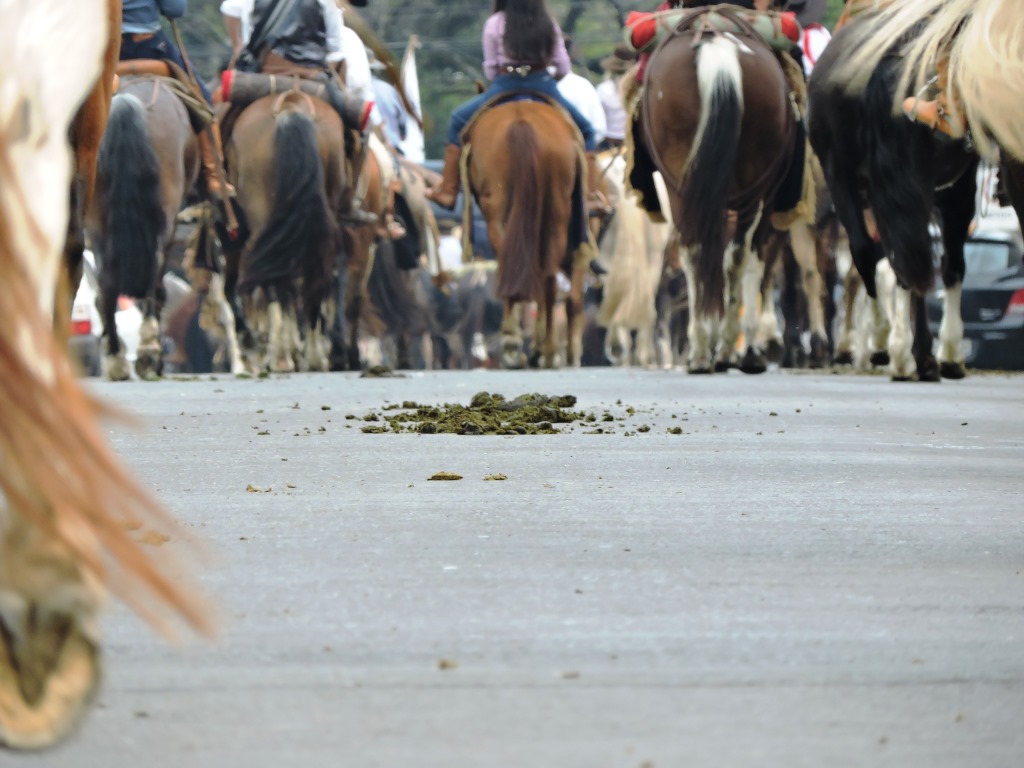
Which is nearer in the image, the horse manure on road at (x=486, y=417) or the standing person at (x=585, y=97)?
the horse manure on road at (x=486, y=417)

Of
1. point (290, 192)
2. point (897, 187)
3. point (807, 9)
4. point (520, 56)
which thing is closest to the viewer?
point (897, 187)

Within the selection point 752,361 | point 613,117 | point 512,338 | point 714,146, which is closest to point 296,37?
point 512,338

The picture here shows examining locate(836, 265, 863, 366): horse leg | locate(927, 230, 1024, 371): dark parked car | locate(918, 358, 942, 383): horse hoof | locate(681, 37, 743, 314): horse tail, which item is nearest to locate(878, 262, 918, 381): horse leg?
locate(918, 358, 942, 383): horse hoof

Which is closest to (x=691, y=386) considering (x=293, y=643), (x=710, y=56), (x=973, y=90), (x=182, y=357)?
(x=710, y=56)

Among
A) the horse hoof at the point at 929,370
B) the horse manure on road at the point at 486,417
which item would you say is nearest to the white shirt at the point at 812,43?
the horse hoof at the point at 929,370

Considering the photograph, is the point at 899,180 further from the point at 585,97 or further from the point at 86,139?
the point at 585,97

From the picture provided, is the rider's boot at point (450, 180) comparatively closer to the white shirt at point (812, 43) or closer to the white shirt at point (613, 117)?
the white shirt at point (812, 43)

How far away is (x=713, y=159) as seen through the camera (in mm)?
15266

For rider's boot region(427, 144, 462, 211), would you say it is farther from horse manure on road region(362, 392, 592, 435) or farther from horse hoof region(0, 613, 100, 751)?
horse hoof region(0, 613, 100, 751)

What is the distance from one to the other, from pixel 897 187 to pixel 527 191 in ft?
20.2

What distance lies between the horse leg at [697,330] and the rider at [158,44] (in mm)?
3204

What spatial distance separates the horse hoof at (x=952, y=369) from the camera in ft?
49.0

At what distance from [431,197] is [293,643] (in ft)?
54.8

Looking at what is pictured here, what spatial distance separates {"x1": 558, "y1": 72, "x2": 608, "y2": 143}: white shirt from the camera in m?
24.2
